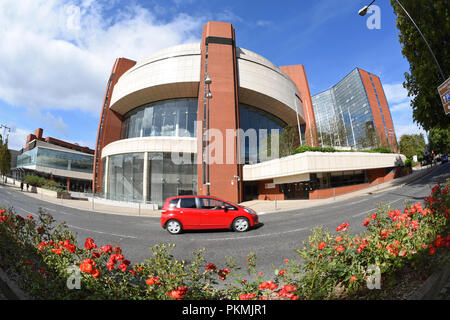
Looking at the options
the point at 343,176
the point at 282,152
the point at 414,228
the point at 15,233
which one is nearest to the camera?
the point at 414,228

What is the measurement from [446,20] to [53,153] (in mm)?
64007

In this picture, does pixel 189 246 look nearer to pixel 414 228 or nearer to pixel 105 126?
pixel 414 228

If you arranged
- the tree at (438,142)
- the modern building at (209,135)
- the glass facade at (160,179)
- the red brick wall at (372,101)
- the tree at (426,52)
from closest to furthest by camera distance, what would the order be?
the tree at (426,52), the modern building at (209,135), the glass facade at (160,179), the tree at (438,142), the red brick wall at (372,101)

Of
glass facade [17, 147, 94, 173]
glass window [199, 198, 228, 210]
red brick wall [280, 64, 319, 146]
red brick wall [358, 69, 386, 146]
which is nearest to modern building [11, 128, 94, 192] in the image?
glass facade [17, 147, 94, 173]

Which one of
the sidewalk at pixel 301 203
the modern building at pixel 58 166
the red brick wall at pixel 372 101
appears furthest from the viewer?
the red brick wall at pixel 372 101

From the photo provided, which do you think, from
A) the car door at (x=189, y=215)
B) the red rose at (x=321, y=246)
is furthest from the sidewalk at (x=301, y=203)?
the red rose at (x=321, y=246)

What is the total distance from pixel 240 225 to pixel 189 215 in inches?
91.9

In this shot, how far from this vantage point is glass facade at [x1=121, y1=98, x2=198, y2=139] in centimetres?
2803

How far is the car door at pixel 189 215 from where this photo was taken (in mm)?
7992

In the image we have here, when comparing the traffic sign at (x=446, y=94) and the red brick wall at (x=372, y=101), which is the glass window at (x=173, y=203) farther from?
the red brick wall at (x=372, y=101)

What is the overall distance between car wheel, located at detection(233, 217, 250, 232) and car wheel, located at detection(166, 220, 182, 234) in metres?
2.51

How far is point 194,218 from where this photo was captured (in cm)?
799

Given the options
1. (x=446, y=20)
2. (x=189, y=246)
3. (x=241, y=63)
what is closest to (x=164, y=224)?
(x=189, y=246)

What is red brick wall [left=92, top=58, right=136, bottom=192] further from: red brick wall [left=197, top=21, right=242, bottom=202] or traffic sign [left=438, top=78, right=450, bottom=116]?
traffic sign [left=438, top=78, right=450, bottom=116]
